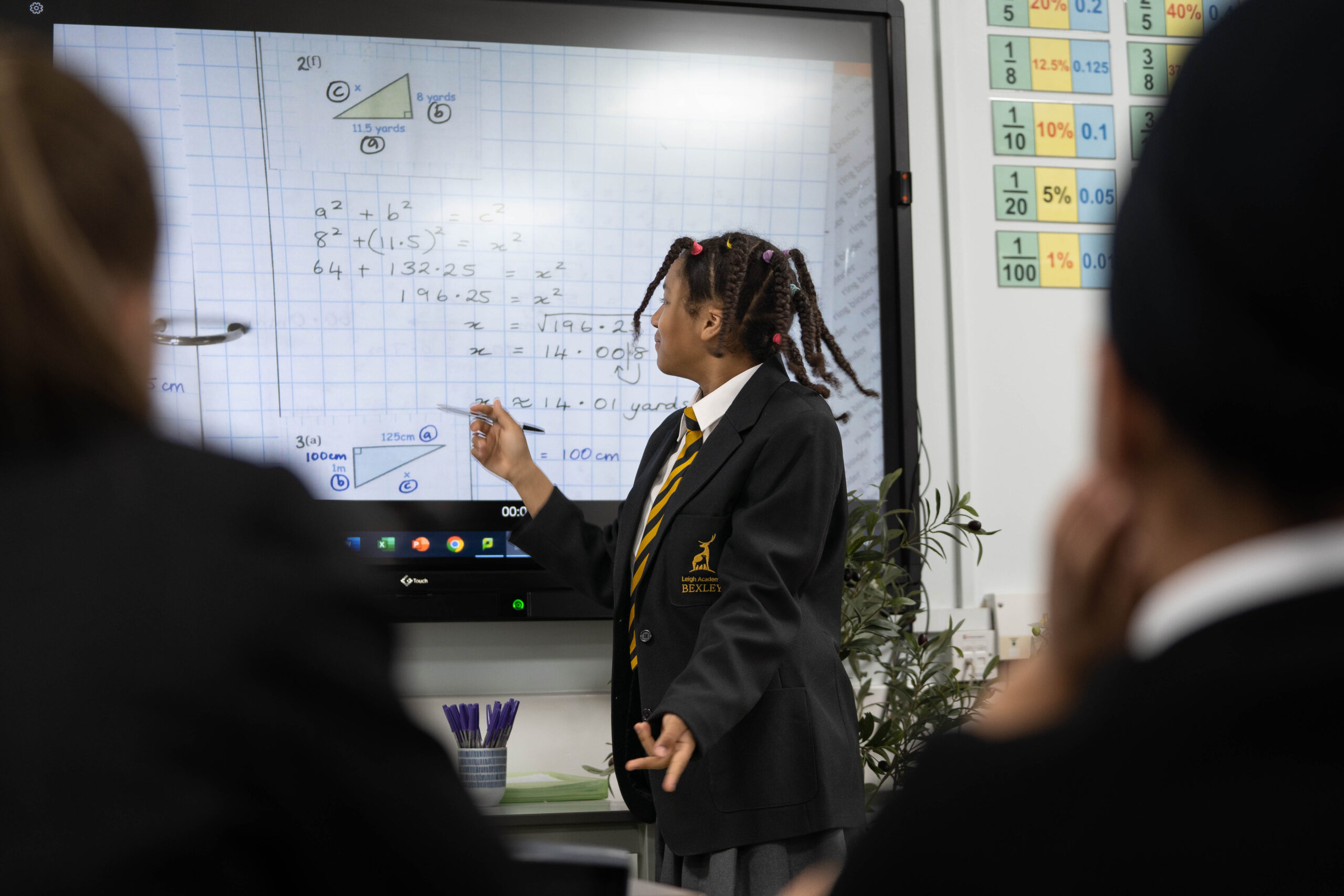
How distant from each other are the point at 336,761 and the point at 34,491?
205mm

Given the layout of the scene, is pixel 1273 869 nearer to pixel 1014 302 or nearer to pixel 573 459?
pixel 573 459

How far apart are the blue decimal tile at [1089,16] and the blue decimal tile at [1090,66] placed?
0.11ft

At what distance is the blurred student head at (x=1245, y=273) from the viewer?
36 cm

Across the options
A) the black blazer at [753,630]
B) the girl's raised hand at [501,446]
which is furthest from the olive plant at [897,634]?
the girl's raised hand at [501,446]

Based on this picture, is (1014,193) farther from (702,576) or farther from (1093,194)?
(702,576)

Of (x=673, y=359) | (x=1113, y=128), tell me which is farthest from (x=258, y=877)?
(x=1113, y=128)

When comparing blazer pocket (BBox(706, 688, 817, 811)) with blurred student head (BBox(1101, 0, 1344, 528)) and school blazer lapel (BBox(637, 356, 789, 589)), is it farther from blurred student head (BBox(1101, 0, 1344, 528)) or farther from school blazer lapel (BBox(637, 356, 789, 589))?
blurred student head (BBox(1101, 0, 1344, 528))

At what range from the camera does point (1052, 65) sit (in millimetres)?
2836

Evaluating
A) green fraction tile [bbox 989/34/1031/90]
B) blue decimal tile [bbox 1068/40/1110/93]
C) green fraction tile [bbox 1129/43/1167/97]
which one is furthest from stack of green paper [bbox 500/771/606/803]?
green fraction tile [bbox 1129/43/1167/97]

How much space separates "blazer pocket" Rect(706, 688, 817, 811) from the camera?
1.59m

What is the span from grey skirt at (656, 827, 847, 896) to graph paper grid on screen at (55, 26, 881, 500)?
1064mm

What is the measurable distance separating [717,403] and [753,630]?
17.3 inches

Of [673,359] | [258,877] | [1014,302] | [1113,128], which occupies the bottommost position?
[258,877]

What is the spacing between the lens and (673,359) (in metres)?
1.90
